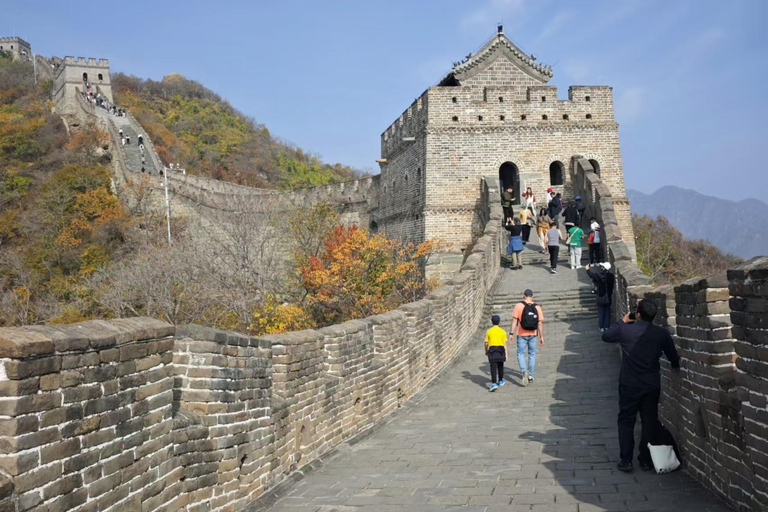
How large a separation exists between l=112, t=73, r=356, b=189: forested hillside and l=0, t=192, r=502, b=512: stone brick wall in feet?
159

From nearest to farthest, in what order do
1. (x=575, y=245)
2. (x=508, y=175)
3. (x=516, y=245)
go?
(x=575, y=245) < (x=516, y=245) < (x=508, y=175)

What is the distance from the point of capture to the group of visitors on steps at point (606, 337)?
20.3 ft

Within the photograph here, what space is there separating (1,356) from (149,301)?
71.0 feet

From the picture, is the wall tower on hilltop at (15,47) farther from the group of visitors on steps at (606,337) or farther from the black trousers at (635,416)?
the black trousers at (635,416)

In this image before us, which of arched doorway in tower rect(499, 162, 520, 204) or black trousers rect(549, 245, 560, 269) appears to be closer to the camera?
black trousers rect(549, 245, 560, 269)

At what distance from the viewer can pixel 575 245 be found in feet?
57.6

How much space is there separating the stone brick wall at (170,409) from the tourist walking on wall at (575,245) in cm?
914

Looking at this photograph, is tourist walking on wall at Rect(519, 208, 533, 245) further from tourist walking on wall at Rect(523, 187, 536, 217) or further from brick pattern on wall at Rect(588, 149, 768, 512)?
brick pattern on wall at Rect(588, 149, 768, 512)

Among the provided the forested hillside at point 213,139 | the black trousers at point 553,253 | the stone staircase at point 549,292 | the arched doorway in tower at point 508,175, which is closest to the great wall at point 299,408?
the stone staircase at point 549,292

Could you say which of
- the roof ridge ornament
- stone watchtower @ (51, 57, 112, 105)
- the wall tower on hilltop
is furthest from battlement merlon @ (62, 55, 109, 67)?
the roof ridge ornament

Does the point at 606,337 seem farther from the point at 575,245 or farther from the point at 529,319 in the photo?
the point at 575,245

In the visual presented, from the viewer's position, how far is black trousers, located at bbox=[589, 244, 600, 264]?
1717cm

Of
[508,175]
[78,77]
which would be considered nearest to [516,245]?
[508,175]

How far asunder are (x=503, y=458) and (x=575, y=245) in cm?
1122
